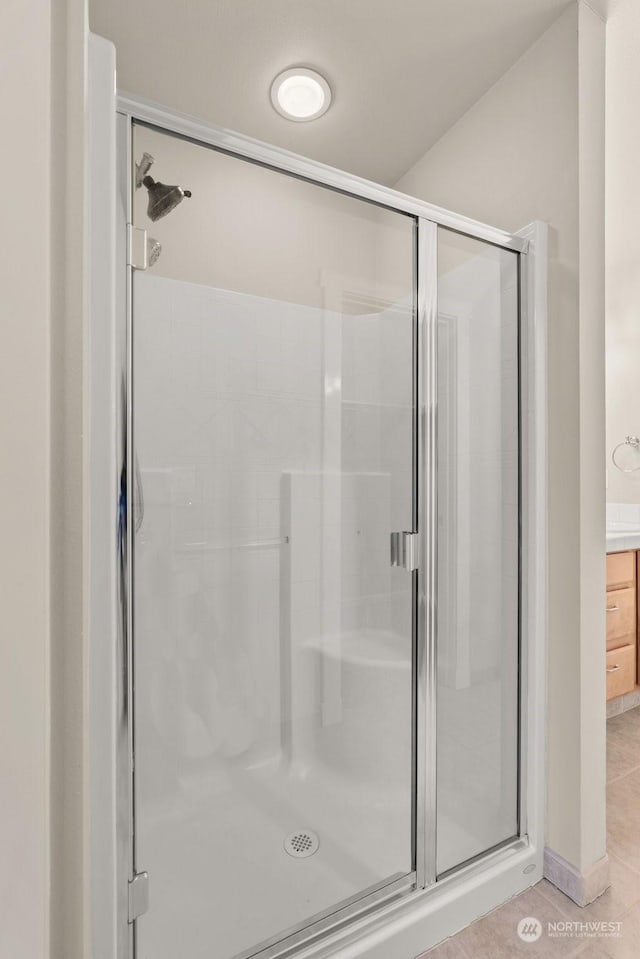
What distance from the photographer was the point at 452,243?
1.31m

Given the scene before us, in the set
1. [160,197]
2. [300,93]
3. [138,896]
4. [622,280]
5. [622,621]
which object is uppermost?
[300,93]

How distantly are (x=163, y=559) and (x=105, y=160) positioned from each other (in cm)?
77

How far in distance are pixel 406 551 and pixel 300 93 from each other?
1534 mm

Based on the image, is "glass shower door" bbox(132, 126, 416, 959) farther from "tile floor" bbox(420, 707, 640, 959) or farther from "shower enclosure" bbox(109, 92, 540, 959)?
"tile floor" bbox(420, 707, 640, 959)

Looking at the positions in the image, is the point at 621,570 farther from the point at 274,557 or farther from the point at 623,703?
the point at 274,557

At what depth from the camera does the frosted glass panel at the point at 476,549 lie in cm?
130

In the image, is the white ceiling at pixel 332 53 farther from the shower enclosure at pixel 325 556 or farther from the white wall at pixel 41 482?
the white wall at pixel 41 482

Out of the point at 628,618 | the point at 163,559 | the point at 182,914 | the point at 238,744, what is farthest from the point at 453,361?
the point at 628,618

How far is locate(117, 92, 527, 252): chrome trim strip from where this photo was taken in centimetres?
90

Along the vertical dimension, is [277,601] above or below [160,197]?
below

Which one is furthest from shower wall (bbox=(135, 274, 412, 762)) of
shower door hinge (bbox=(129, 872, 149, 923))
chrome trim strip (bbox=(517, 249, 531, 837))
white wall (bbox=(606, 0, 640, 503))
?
white wall (bbox=(606, 0, 640, 503))

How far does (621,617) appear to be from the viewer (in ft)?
7.09

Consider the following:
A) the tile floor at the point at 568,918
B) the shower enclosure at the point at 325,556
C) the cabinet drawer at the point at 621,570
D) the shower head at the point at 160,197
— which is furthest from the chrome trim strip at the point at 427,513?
the cabinet drawer at the point at 621,570

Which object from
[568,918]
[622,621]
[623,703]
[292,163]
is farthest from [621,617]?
[292,163]
